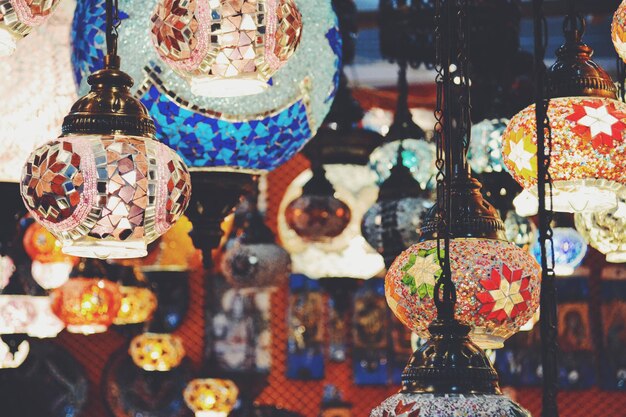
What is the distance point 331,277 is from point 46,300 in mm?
1303

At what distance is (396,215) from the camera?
306cm

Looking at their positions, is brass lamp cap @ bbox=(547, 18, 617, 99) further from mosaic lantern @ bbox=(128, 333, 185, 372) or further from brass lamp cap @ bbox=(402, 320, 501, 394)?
mosaic lantern @ bbox=(128, 333, 185, 372)

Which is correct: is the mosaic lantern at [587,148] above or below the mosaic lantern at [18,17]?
below

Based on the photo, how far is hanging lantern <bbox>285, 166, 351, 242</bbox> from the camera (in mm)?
3695

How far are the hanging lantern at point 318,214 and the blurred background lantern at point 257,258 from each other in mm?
643

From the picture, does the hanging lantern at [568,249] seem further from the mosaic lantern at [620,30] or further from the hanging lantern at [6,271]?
the hanging lantern at [6,271]

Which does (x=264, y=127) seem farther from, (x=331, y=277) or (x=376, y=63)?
(x=376, y=63)

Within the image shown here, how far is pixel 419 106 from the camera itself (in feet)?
23.3

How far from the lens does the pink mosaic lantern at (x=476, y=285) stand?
70.9 inches

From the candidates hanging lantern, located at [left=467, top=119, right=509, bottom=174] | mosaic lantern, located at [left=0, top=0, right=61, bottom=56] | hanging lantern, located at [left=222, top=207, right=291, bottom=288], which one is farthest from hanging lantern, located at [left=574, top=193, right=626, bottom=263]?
hanging lantern, located at [left=222, top=207, right=291, bottom=288]

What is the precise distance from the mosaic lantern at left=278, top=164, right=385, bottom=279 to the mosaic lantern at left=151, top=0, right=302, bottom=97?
2.05 m

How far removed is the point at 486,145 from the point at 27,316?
1921 millimetres

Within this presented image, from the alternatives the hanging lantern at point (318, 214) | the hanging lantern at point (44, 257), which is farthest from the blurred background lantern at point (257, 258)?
the hanging lantern at point (44, 257)

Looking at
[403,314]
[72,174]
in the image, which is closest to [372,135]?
[403,314]
